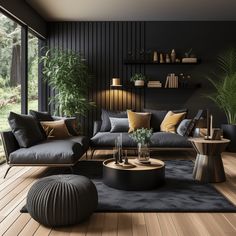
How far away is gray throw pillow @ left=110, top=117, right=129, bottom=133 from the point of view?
→ 6012 mm

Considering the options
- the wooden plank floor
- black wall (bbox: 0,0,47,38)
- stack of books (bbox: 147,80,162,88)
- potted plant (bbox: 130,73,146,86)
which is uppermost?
black wall (bbox: 0,0,47,38)

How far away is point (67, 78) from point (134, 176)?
361 centimetres

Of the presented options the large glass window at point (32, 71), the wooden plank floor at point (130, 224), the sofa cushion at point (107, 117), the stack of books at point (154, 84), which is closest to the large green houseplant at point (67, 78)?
the large glass window at point (32, 71)

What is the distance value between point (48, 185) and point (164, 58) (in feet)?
17.1

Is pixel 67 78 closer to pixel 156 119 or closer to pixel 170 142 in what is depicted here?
pixel 156 119

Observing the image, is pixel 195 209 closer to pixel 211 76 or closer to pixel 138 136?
pixel 138 136

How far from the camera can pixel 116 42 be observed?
7227mm

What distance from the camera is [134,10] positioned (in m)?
6.34

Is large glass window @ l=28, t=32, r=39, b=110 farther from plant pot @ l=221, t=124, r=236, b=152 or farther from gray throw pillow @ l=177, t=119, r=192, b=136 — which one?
plant pot @ l=221, t=124, r=236, b=152

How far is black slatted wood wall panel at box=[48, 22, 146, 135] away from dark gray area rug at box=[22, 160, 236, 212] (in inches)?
128

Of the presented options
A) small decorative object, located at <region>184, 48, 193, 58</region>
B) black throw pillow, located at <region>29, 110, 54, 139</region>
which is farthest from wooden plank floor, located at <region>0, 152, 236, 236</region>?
small decorative object, located at <region>184, 48, 193, 58</region>

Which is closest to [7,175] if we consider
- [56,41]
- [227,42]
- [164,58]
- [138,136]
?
[138,136]

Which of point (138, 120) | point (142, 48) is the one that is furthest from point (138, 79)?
point (138, 120)

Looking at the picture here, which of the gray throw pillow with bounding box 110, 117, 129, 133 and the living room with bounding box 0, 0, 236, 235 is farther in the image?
the gray throw pillow with bounding box 110, 117, 129, 133
